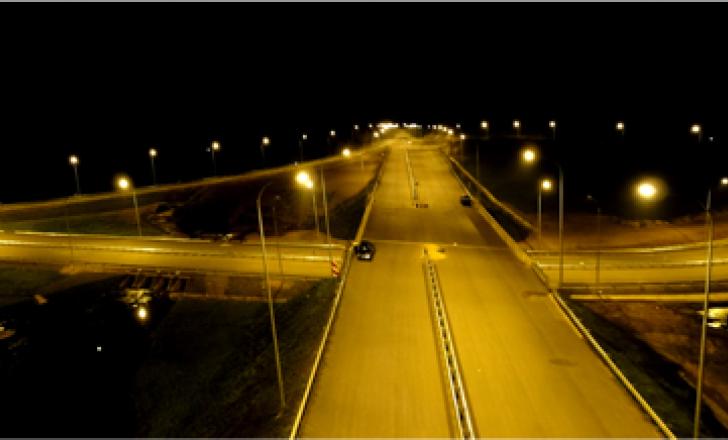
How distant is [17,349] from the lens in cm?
3909

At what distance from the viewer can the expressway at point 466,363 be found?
66.6 ft

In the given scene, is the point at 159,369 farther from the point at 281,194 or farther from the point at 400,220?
A: the point at 281,194

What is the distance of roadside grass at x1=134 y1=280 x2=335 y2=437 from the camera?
25.3 metres

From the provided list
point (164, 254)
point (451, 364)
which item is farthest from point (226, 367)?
point (451, 364)

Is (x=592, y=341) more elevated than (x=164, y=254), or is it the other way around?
(x=164, y=254)

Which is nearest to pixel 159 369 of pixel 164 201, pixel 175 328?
pixel 175 328

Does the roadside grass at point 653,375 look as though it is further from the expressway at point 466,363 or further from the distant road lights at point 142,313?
the distant road lights at point 142,313

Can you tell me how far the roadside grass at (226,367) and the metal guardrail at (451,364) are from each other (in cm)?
665

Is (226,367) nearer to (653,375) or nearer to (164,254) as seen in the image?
(164,254)

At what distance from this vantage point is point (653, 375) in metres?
→ 26.0

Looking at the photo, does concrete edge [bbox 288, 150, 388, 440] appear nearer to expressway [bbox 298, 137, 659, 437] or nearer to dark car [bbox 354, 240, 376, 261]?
expressway [bbox 298, 137, 659, 437]

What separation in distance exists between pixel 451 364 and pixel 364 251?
16.7 metres

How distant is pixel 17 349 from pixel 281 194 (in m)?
44.4

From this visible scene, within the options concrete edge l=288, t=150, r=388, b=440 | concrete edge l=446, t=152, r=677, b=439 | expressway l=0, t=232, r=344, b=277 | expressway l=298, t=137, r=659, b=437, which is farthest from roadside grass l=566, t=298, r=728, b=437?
expressway l=0, t=232, r=344, b=277
